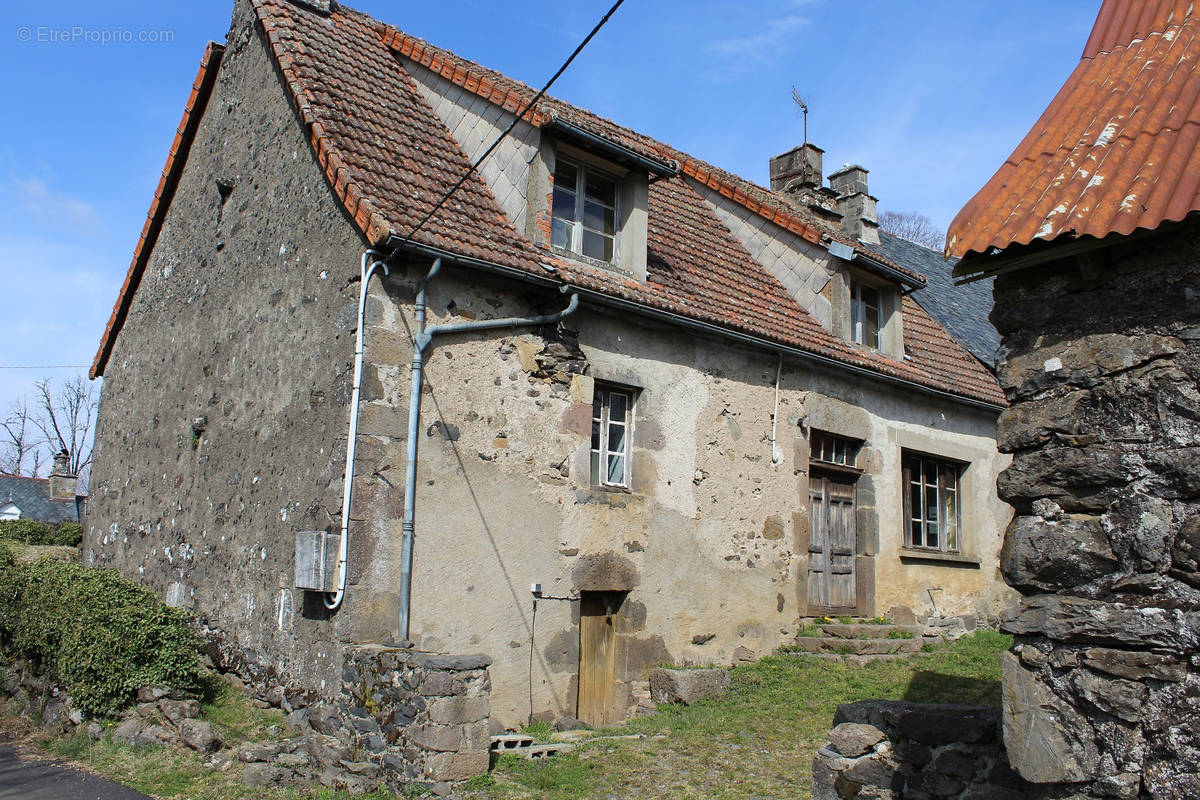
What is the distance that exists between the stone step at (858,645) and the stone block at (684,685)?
160 cm

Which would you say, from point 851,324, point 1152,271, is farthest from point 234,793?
point 851,324

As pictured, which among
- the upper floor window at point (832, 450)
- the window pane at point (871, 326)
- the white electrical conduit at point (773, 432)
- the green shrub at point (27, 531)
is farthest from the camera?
the green shrub at point (27, 531)

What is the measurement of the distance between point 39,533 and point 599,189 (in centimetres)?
1497

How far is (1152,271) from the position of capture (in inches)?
157

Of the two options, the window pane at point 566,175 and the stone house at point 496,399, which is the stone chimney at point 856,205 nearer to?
the stone house at point 496,399

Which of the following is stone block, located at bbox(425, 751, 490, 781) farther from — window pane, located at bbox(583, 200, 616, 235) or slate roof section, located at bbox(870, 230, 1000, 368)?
slate roof section, located at bbox(870, 230, 1000, 368)

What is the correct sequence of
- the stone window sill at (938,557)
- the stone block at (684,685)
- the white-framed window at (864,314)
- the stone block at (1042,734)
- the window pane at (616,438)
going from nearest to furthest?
the stone block at (1042,734) → the stone block at (684,685) → the window pane at (616,438) → the stone window sill at (938,557) → the white-framed window at (864,314)

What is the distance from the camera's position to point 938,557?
40.8 feet

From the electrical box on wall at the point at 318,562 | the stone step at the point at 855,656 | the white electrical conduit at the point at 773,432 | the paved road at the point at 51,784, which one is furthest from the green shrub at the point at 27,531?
the stone step at the point at 855,656

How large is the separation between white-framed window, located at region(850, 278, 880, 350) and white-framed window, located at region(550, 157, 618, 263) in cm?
390

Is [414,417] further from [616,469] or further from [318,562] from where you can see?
[616,469]

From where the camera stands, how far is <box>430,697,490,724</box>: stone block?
656 centimetres

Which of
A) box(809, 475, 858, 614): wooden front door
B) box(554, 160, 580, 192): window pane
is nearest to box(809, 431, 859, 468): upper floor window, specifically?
box(809, 475, 858, 614): wooden front door

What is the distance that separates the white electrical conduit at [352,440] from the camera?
24.4 ft
